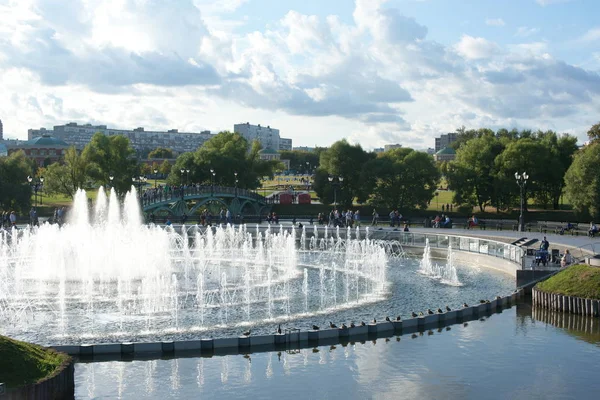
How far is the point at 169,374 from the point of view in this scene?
19734 mm

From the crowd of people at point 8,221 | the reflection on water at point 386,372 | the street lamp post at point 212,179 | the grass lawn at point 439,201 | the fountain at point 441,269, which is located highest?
the street lamp post at point 212,179

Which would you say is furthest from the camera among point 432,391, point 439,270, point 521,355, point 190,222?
point 190,222

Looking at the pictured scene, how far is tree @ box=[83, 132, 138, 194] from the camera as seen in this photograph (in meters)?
79.2

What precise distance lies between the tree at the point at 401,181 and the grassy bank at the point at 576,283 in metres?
41.1

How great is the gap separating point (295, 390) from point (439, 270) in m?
20.9

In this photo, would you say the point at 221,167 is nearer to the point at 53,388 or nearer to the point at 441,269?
the point at 441,269

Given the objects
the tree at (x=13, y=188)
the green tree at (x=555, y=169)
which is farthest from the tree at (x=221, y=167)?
the green tree at (x=555, y=169)

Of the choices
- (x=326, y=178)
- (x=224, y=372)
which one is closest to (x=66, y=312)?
(x=224, y=372)

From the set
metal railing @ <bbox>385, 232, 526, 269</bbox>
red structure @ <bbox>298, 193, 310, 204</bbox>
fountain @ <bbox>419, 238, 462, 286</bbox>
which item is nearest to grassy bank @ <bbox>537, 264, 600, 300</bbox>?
metal railing @ <bbox>385, 232, 526, 269</bbox>

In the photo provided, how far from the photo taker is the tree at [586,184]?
59531 mm

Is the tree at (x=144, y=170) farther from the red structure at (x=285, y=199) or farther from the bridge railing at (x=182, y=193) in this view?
the bridge railing at (x=182, y=193)

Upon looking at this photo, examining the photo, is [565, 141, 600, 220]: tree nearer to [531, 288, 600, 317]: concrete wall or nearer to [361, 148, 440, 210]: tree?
[361, 148, 440, 210]: tree

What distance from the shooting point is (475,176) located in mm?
73375

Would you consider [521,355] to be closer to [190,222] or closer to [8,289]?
[8,289]
